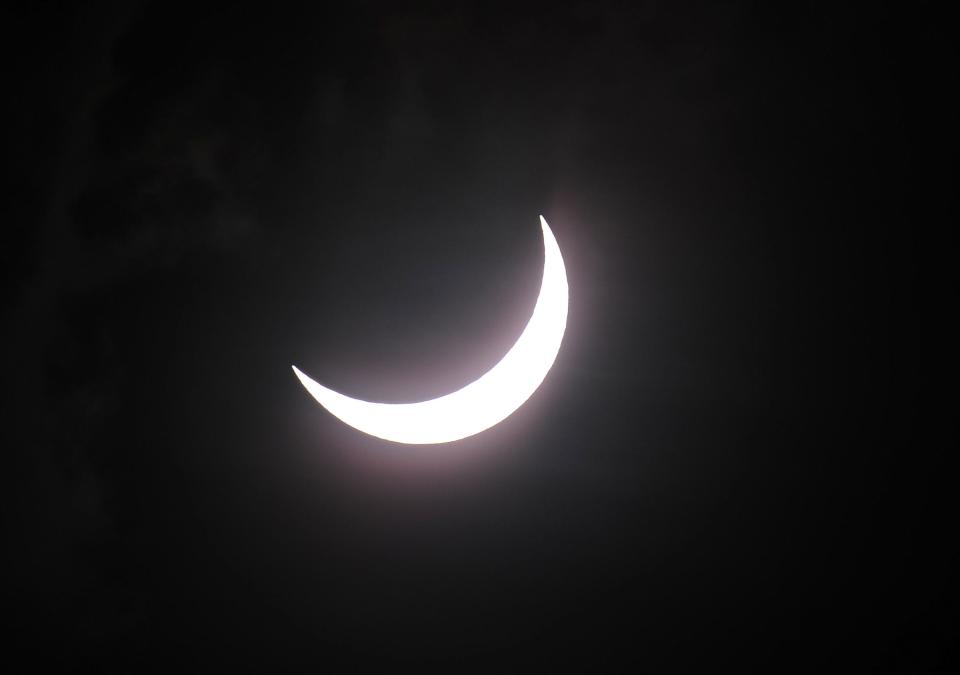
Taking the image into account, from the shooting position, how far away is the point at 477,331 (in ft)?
18.4

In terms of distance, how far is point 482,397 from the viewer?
17.6 ft

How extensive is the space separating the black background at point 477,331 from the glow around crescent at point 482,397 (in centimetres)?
19

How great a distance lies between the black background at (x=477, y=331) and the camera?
5.39 metres

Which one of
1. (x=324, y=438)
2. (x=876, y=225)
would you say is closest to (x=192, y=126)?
(x=324, y=438)

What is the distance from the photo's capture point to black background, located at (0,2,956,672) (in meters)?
5.39

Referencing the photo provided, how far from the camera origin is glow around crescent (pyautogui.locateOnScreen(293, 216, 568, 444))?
534 centimetres

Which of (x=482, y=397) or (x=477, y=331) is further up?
(x=477, y=331)

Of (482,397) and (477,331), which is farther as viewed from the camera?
(477,331)

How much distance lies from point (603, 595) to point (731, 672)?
1.46 metres

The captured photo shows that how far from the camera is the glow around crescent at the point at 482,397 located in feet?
17.5

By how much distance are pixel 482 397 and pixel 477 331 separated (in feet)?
1.90

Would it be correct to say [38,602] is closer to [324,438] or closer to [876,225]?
[324,438]

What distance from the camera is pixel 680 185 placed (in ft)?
18.3

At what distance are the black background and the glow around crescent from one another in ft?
0.61
